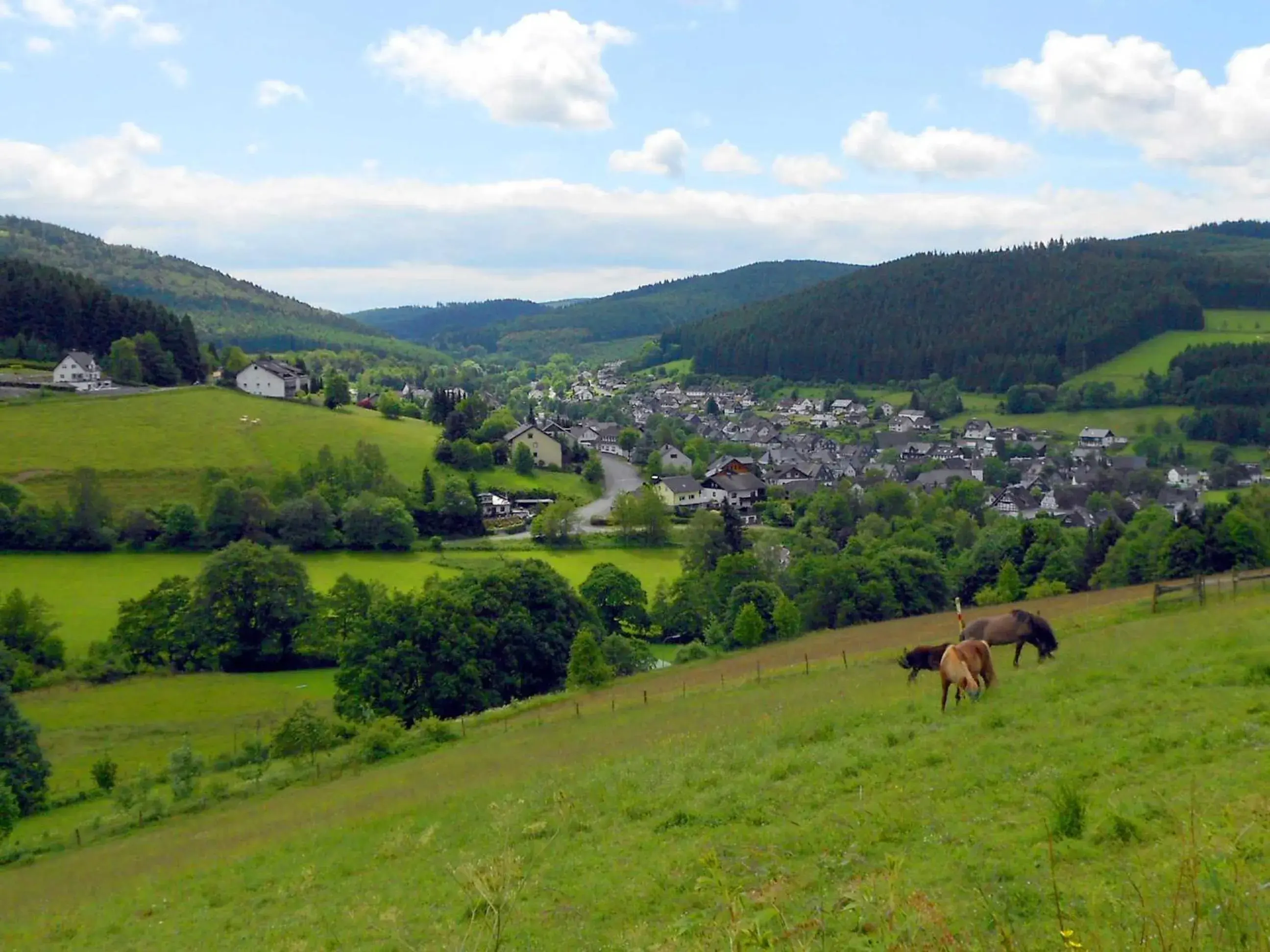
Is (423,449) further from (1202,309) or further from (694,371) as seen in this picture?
(1202,309)

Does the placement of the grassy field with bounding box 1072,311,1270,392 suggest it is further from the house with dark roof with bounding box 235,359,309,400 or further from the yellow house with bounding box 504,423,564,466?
the house with dark roof with bounding box 235,359,309,400

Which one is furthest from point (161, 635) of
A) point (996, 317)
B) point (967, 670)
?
point (996, 317)

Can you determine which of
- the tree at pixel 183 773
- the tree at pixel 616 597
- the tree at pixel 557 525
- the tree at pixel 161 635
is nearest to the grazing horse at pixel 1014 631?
the tree at pixel 183 773

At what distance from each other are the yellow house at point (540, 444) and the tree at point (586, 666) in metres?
68.6

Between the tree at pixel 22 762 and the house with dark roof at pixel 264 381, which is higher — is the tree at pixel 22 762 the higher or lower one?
the lower one

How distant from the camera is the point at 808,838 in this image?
34.1ft

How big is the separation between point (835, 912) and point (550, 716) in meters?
21.4

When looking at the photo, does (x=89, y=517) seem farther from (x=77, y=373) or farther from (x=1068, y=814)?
(x=1068, y=814)

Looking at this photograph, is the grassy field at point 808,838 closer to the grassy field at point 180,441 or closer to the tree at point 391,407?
the grassy field at point 180,441

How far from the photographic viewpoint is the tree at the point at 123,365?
9662cm

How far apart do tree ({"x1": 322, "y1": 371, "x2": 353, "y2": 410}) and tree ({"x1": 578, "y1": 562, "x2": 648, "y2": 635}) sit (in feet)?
198

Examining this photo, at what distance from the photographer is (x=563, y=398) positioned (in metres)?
191

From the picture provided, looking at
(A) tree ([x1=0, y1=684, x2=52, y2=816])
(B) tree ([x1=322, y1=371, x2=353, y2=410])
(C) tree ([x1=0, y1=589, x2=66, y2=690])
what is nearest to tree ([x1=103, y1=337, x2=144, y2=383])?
(B) tree ([x1=322, y1=371, x2=353, y2=410])

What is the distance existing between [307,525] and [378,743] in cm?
4634
